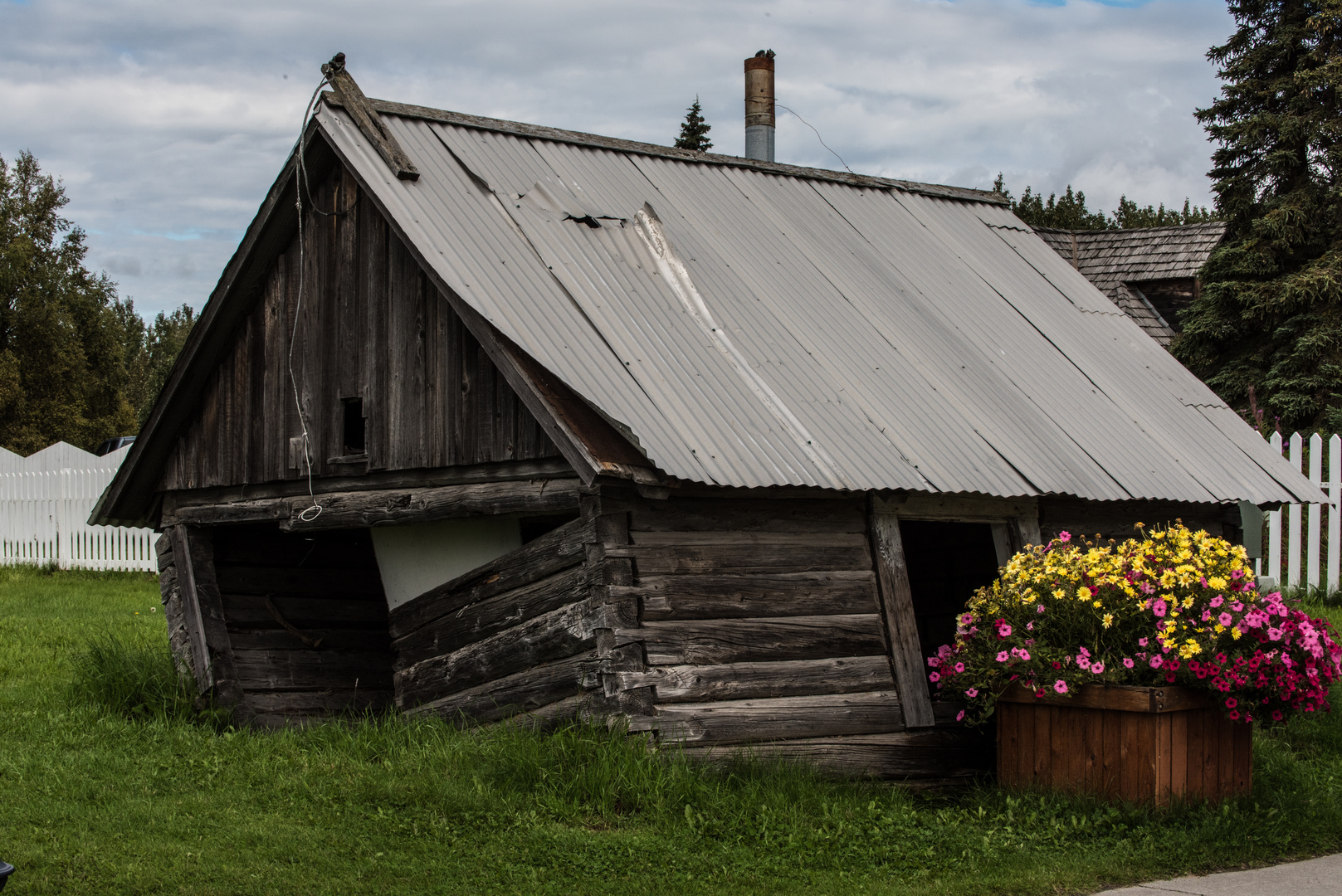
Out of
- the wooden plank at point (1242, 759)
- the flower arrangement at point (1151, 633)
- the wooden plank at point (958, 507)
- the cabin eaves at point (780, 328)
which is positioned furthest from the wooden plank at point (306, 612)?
the wooden plank at point (1242, 759)

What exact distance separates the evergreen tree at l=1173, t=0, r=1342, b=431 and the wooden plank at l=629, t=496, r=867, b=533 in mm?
12194

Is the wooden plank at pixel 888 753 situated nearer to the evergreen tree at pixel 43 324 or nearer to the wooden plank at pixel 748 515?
the wooden plank at pixel 748 515

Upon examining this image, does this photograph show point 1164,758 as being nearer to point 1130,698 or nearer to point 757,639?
point 1130,698

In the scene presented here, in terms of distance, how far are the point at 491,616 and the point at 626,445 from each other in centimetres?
179

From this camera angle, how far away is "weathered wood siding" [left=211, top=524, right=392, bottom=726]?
11008 mm

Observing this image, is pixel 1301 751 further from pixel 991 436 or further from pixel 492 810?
pixel 492 810

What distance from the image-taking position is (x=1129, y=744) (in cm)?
742

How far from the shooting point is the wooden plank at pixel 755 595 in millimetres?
7824

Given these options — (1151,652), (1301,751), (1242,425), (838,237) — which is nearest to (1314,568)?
(1242,425)

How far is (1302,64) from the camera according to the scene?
19516 millimetres

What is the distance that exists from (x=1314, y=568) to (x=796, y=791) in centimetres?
914

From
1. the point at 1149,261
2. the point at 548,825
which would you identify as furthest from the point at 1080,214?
the point at 548,825

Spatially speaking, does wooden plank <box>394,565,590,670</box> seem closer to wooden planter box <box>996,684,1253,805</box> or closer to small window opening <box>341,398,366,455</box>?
small window opening <box>341,398,366,455</box>

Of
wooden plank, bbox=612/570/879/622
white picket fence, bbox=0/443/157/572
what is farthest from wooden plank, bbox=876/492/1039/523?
Result: white picket fence, bbox=0/443/157/572
